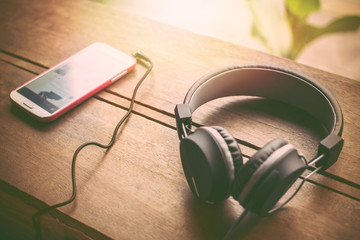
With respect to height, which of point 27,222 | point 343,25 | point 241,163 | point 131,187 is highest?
point 343,25

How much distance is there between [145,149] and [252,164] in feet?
0.80

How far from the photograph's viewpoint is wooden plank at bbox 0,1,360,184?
614 mm

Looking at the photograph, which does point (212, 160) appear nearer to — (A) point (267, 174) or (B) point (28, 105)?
(A) point (267, 174)

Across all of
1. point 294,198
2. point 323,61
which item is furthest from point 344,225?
point 323,61

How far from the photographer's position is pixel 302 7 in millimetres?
1058

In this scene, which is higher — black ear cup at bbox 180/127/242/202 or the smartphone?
black ear cup at bbox 180/127/242/202

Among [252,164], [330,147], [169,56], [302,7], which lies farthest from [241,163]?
[302,7]

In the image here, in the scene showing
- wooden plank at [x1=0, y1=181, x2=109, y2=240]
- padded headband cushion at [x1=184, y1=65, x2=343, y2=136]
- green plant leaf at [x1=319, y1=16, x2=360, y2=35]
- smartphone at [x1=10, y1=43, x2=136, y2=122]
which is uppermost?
green plant leaf at [x1=319, y1=16, x2=360, y2=35]

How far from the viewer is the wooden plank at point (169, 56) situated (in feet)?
2.01

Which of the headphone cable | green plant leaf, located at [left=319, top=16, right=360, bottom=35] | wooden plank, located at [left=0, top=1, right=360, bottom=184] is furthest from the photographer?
green plant leaf, located at [left=319, top=16, right=360, bottom=35]

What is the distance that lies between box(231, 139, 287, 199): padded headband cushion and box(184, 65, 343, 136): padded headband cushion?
0.61 feet

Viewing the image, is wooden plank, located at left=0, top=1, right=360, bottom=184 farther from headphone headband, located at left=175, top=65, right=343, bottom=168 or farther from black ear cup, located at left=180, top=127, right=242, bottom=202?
black ear cup, located at left=180, top=127, right=242, bottom=202

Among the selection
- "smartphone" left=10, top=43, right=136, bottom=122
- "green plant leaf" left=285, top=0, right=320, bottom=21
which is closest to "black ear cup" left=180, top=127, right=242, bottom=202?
"smartphone" left=10, top=43, right=136, bottom=122

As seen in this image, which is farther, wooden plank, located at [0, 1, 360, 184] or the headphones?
wooden plank, located at [0, 1, 360, 184]
